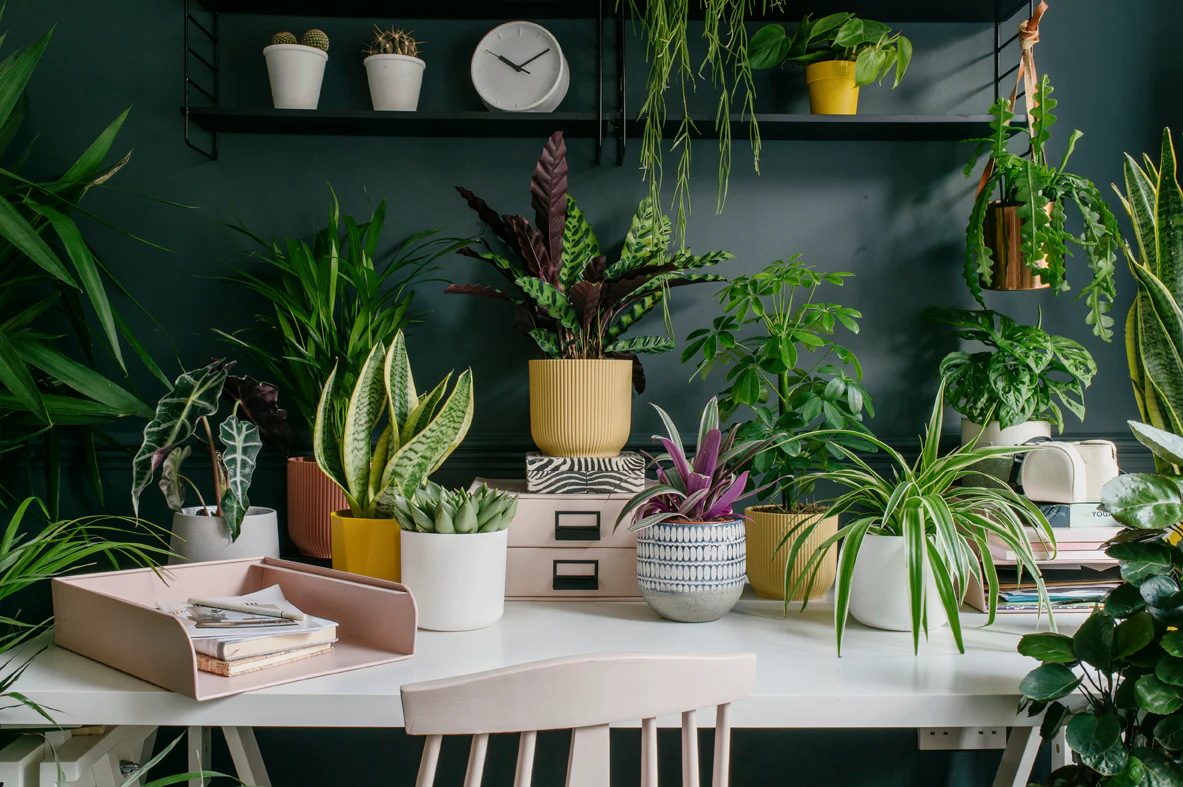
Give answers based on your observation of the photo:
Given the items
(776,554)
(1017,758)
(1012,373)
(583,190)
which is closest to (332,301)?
(583,190)

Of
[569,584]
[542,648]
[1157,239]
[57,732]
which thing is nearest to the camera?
[57,732]

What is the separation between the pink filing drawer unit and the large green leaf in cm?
56

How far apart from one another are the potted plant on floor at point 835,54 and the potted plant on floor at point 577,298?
0.38m

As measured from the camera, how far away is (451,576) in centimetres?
129

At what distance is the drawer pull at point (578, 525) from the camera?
1.47 m

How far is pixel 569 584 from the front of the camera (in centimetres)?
149

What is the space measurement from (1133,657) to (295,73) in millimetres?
1683

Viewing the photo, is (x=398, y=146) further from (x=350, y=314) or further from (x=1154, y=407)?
(x=1154, y=407)

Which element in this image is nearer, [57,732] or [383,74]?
[57,732]

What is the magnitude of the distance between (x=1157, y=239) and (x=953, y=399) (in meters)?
0.45

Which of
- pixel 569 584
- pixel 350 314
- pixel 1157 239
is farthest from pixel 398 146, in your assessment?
pixel 1157 239

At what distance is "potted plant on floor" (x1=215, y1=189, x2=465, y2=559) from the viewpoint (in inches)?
63.2

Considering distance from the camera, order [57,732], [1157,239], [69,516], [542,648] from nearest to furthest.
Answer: [57,732], [542,648], [1157,239], [69,516]

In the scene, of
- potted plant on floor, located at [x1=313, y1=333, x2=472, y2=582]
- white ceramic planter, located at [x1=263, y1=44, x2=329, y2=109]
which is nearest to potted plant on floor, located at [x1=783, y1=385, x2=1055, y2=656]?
potted plant on floor, located at [x1=313, y1=333, x2=472, y2=582]
